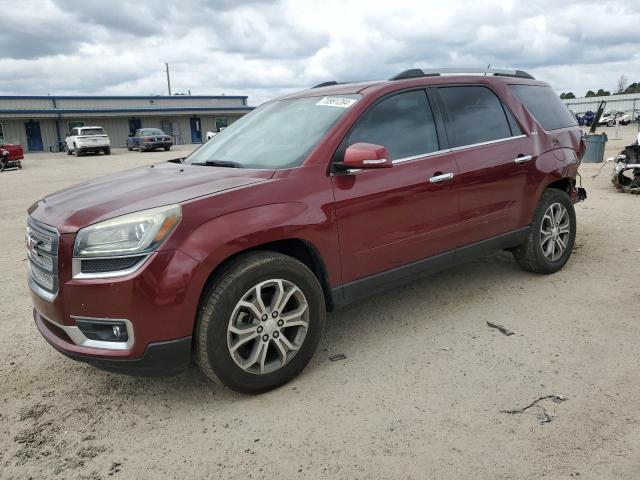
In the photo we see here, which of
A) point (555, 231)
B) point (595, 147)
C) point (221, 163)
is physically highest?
point (221, 163)

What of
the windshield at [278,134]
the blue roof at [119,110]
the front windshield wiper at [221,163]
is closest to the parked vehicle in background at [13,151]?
the blue roof at [119,110]

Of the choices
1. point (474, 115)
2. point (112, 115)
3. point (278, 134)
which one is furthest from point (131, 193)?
point (112, 115)

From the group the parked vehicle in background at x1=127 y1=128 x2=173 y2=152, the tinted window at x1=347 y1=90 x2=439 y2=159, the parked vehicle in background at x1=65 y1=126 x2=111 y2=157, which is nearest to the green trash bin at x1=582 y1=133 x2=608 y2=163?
the tinted window at x1=347 y1=90 x2=439 y2=159

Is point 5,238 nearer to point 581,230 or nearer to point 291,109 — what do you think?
point 291,109

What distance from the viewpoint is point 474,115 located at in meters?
4.24

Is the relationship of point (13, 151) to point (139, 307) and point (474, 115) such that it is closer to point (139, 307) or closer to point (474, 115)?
point (474, 115)

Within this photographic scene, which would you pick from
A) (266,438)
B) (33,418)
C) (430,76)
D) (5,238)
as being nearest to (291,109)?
(430,76)

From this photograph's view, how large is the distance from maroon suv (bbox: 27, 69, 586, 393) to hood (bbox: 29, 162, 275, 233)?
15 millimetres

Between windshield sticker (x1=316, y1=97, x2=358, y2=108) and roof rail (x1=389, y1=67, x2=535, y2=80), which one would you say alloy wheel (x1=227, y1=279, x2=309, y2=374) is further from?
roof rail (x1=389, y1=67, x2=535, y2=80)

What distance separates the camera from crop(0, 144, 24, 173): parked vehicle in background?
22406 millimetres

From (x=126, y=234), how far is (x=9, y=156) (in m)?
24.0

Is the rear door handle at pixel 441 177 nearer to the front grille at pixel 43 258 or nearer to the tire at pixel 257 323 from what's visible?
the tire at pixel 257 323

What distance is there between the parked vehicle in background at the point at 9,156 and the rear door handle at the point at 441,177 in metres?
23.8

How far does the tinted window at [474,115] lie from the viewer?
405cm
